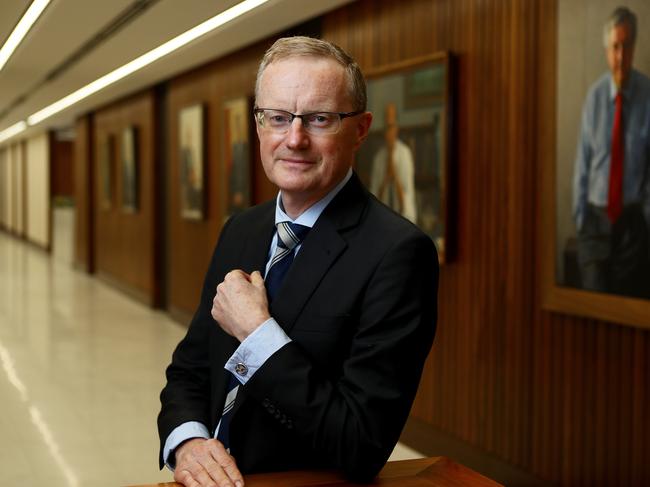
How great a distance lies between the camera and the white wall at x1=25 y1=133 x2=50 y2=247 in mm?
24562

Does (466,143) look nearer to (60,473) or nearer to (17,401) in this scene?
(60,473)

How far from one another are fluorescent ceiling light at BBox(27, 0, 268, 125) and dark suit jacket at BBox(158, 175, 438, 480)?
5.62m

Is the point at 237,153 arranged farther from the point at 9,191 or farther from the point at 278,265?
the point at 9,191

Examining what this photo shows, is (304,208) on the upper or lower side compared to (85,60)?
lower

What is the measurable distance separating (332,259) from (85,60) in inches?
374

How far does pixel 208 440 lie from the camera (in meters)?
1.93

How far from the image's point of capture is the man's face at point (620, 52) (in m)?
4.27

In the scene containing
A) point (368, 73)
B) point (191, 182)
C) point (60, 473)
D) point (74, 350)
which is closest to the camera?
point (60, 473)

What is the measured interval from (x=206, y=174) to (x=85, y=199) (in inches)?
345

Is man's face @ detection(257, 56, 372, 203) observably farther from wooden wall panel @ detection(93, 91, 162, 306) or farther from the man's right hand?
wooden wall panel @ detection(93, 91, 162, 306)

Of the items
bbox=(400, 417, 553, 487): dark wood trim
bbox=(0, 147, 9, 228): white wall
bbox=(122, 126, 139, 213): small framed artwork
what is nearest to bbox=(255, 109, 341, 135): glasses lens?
bbox=(400, 417, 553, 487): dark wood trim

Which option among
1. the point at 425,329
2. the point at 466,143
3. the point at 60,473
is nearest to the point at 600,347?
the point at 466,143

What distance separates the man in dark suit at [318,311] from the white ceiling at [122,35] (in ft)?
17.9

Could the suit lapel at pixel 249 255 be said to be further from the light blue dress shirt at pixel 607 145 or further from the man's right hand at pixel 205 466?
the light blue dress shirt at pixel 607 145
